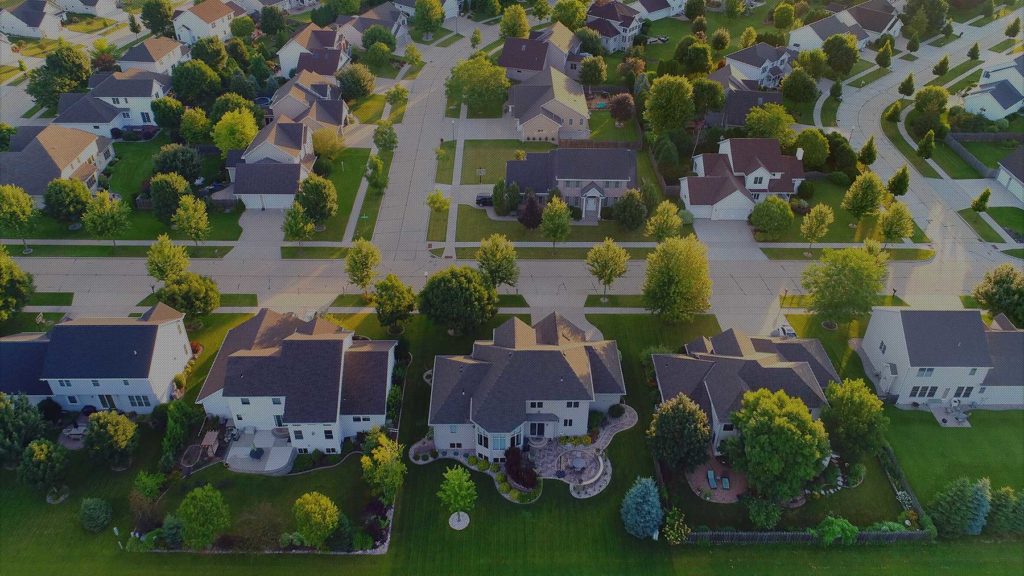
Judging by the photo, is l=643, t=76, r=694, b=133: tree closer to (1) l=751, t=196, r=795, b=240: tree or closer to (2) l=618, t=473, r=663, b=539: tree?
(1) l=751, t=196, r=795, b=240: tree

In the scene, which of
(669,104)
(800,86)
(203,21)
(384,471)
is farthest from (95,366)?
(800,86)

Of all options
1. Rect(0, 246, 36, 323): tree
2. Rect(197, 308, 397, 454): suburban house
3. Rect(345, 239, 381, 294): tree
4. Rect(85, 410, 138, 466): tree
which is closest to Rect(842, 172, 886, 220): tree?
Rect(345, 239, 381, 294): tree

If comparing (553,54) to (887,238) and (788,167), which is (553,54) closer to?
(788,167)

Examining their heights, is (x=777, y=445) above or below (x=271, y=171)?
above

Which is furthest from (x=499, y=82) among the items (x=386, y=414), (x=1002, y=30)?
(x=1002, y=30)

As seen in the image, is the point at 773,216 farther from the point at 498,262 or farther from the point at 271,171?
the point at 271,171

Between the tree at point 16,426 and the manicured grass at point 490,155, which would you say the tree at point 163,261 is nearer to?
the tree at point 16,426

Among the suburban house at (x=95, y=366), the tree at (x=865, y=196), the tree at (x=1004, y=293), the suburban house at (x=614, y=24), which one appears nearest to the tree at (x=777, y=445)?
the tree at (x=1004, y=293)
